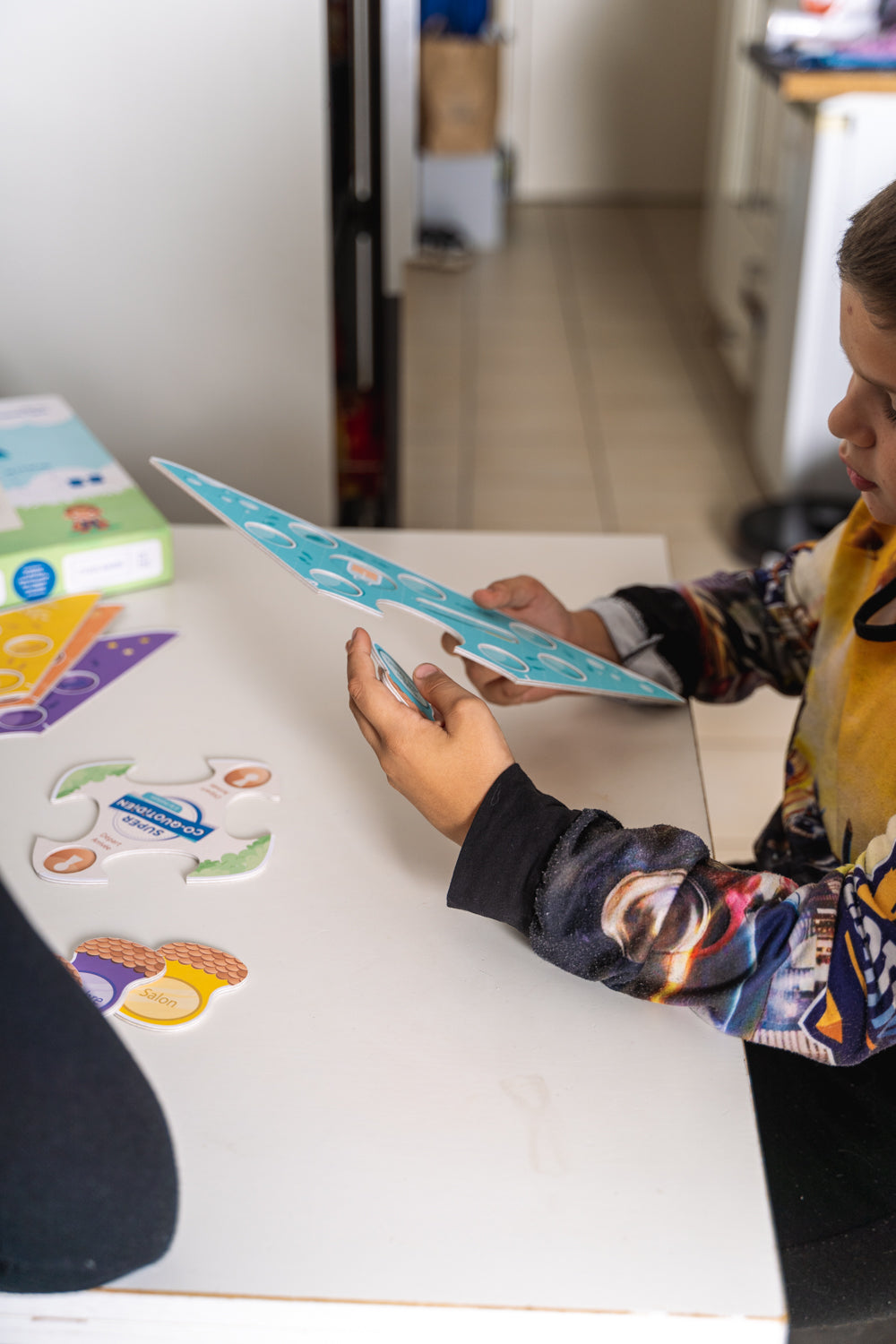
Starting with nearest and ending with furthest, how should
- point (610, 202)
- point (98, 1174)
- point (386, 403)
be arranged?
point (98, 1174) < point (386, 403) < point (610, 202)

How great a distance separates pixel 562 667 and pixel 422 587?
4.3 inches

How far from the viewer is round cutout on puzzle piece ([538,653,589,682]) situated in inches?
30.5

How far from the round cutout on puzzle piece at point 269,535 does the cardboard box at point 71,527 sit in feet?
0.99

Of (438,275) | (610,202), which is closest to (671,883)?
(438,275)

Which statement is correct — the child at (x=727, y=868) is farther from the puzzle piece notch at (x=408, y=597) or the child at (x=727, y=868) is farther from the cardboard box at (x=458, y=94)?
the cardboard box at (x=458, y=94)

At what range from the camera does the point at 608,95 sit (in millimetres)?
5234

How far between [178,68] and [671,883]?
1.22 m

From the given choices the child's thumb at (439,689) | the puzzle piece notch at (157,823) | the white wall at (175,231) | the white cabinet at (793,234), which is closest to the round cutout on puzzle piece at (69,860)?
the puzzle piece notch at (157,823)

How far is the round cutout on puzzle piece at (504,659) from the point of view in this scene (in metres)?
0.72

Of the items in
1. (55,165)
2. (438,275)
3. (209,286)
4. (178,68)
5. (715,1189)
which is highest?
Result: (178,68)

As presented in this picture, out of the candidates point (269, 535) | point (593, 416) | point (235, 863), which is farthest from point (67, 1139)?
point (593, 416)

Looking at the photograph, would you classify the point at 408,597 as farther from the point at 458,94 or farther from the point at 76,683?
the point at 458,94

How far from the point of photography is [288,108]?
4.86 ft

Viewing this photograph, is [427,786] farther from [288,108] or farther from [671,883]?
[288,108]
